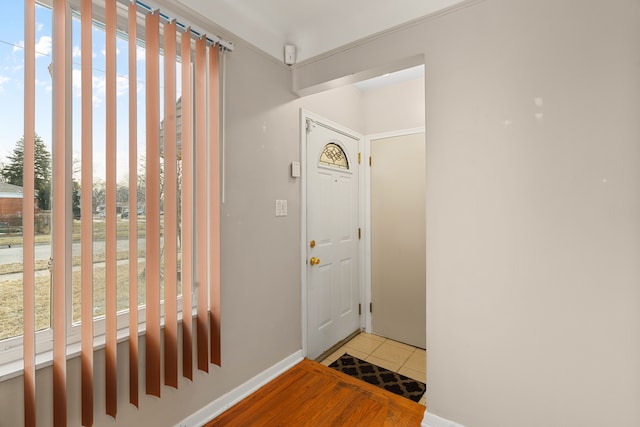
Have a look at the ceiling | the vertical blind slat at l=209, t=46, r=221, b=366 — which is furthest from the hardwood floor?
the ceiling

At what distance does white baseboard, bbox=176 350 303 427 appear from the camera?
172 cm

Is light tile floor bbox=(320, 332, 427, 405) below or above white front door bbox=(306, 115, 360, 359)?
below

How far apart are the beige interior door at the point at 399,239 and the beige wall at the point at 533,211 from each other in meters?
1.22

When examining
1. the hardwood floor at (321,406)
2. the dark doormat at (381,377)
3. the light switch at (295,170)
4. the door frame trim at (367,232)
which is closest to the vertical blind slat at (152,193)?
the hardwood floor at (321,406)

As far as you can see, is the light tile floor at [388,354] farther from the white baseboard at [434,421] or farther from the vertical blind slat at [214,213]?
the vertical blind slat at [214,213]

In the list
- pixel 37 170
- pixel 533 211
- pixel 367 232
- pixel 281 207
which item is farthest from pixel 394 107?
pixel 37 170

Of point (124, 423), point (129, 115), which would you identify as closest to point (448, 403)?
point (124, 423)

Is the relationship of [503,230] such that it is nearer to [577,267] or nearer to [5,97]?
[577,267]

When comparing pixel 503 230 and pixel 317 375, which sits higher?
pixel 503 230

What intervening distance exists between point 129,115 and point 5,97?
40 centimetres

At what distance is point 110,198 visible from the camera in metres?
1.33

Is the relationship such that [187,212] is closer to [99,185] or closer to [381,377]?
[99,185]

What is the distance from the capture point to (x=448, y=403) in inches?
66.3

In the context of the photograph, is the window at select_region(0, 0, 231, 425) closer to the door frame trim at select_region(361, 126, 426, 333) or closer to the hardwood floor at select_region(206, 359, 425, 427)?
the hardwood floor at select_region(206, 359, 425, 427)
